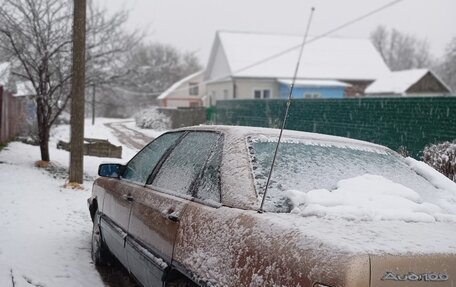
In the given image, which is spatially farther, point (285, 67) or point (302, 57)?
point (302, 57)

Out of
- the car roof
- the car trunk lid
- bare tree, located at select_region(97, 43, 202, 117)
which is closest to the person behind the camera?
the car trunk lid

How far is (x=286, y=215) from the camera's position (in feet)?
7.86

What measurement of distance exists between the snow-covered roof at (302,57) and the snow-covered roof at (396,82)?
6.93 feet

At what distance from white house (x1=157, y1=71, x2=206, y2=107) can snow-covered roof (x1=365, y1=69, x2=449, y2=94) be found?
22980 millimetres

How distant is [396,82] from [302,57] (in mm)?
6674

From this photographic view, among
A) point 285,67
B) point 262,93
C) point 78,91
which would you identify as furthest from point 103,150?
point 285,67

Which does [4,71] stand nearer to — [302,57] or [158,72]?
[302,57]

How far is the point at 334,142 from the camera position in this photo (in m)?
3.30

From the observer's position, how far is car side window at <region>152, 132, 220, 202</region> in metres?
2.99

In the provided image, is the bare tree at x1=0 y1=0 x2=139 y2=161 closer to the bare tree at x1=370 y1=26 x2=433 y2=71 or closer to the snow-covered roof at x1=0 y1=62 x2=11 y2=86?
the snow-covered roof at x1=0 y1=62 x2=11 y2=86

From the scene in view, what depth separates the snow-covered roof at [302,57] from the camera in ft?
108

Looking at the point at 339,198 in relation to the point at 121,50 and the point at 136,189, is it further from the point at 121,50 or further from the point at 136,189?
the point at 121,50

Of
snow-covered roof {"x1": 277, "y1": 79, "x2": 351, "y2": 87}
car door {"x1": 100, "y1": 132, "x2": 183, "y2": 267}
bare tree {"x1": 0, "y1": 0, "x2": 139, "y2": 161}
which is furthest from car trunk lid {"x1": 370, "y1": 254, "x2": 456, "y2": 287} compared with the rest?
snow-covered roof {"x1": 277, "y1": 79, "x2": 351, "y2": 87}

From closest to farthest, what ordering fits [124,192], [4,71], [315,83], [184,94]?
[124,192] → [4,71] → [315,83] → [184,94]
